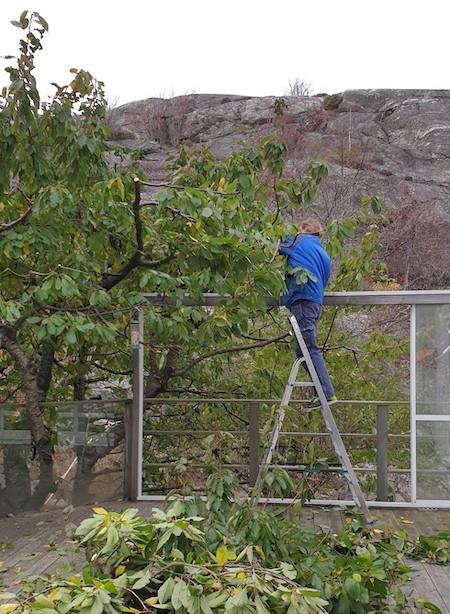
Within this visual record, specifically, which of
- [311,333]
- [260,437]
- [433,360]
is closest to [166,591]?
[311,333]

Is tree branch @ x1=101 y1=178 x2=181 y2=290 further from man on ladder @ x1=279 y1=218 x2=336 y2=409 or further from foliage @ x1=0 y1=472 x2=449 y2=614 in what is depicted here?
foliage @ x1=0 y1=472 x2=449 y2=614

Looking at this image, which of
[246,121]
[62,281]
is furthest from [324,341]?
[246,121]

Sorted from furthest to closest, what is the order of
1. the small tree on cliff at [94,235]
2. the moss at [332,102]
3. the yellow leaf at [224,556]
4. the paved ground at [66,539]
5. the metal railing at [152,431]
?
the moss at [332,102] → the metal railing at [152,431] → the small tree on cliff at [94,235] → the paved ground at [66,539] → the yellow leaf at [224,556]

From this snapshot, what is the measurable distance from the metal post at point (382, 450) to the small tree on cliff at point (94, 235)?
2.06 m

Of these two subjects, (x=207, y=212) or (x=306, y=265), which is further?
(x=306, y=265)

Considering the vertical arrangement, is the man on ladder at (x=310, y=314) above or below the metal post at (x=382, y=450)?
above

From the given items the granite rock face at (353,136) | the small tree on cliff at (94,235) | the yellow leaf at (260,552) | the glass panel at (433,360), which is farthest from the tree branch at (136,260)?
the granite rock face at (353,136)

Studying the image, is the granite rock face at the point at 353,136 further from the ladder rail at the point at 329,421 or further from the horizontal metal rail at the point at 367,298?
the ladder rail at the point at 329,421

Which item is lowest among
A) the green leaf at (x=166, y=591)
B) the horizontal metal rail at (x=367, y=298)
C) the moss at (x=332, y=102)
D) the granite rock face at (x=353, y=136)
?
the green leaf at (x=166, y=591)

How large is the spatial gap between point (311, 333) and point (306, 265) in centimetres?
58

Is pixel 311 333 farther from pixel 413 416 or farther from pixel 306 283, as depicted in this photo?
pixel 413 416

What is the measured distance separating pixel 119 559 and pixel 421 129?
27325mm

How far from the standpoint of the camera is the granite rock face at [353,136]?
68.7 feet

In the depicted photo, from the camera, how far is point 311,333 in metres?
6.32
